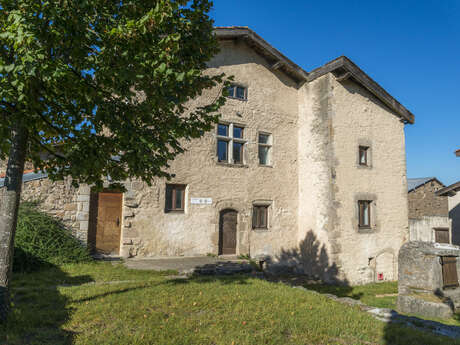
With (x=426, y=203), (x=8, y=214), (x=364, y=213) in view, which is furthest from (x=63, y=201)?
(x=426, y=203)

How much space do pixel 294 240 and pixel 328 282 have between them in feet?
6.42

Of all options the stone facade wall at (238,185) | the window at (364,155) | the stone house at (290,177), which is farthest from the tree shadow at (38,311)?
the window at (364,155)

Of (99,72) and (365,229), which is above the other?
(99,72)

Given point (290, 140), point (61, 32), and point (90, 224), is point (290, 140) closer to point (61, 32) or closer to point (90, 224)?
point (90, 224)

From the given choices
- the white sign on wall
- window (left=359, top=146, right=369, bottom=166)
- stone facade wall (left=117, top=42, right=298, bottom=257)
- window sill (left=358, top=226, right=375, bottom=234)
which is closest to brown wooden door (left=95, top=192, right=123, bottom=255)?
stone facade wall (left=117, top=42, right=298, bottom=257)

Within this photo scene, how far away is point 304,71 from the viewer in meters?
12.4

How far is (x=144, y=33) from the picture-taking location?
3568 mm

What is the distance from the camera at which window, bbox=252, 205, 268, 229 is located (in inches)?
442

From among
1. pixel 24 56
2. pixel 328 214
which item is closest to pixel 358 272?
pixel 328 214

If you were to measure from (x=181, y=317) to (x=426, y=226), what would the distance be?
14552 mm

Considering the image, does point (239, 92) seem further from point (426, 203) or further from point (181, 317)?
point (426, 203)

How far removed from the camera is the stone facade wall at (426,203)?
14.8 m

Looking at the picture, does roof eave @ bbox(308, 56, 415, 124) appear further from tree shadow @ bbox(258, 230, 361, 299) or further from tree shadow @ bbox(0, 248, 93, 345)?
tree shadow @ bbox(0, 248, 93, 345)

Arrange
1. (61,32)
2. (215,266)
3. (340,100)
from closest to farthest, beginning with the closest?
(61,32), (215,266), (340,100)
